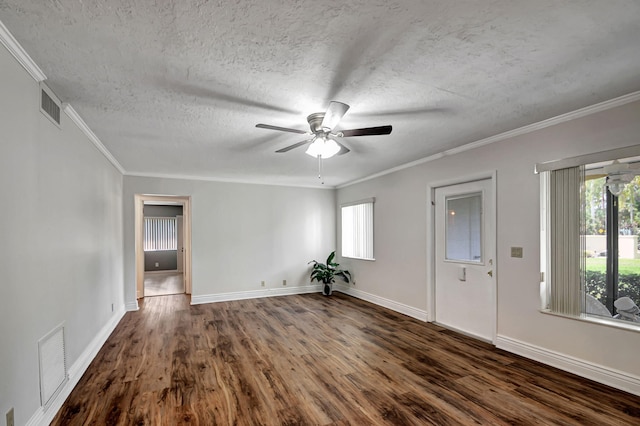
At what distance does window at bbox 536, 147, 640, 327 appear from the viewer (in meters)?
2.70

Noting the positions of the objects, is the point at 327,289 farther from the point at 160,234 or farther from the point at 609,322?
the point at 160,234

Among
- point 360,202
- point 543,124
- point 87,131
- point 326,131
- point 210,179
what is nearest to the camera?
point 326,131

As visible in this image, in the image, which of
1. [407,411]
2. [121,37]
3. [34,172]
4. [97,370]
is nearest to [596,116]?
[407,411]

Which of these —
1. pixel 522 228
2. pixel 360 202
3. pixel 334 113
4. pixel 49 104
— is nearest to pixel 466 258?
pixel 522 228

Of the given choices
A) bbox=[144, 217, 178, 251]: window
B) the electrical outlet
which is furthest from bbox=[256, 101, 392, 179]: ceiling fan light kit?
bbox=[144, 217, 178, 251]: window

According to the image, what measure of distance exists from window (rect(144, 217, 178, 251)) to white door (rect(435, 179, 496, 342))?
9185mm

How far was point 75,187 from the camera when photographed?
2.80 metres

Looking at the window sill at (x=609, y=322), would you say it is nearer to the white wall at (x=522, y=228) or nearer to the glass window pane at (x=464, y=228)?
the white wall at (x=522, y=228)

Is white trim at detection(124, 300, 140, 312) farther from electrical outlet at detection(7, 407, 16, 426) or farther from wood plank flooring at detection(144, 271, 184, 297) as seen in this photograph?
electrical outlet at detection(7, 407, 16, 426)

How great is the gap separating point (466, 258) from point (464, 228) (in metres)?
0.39

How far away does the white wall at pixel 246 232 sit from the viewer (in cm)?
571

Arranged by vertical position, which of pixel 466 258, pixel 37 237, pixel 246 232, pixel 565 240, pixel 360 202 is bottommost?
pixel 466 258

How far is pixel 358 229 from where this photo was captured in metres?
6.31

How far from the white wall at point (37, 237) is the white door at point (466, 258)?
4.11 metres
